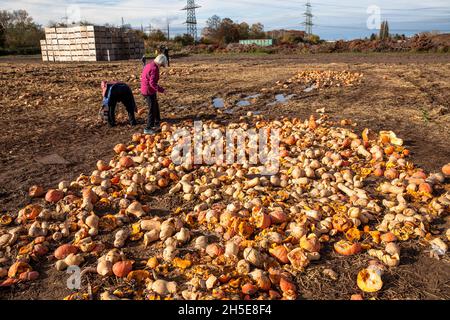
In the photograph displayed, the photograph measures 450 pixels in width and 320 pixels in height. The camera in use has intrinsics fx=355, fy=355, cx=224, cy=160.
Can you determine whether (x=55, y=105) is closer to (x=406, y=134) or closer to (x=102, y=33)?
(x=406, y=134)

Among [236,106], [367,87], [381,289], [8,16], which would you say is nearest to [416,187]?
[381,289]

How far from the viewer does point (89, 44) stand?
91.3ft

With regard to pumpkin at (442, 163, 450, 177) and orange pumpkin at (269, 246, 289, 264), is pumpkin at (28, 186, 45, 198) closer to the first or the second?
orange pumpkin at (269, 246, 289, 264)

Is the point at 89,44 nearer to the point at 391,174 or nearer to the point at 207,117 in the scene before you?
the point at 207,117

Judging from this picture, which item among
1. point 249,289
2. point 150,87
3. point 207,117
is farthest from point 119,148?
point 249,289

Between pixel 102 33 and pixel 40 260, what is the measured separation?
2839 cm

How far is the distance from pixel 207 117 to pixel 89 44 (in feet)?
76.0

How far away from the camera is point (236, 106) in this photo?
9844mm

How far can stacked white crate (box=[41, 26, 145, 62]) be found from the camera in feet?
91.3

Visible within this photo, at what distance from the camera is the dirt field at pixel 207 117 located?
118 inches

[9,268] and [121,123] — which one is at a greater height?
[121,123]

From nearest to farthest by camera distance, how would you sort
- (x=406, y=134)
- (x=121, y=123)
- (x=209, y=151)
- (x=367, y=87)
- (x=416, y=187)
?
(x=416, y=187)
(x=209, y=151)
(x=406, y=134)
(x=121, y=123)
(x=367, y=87)

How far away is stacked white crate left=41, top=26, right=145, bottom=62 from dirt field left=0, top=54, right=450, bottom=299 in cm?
1339

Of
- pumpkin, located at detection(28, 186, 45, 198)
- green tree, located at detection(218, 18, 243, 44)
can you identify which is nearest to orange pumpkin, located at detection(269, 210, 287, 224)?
pumpkin, located at detection(28, 186, 45, 198)
